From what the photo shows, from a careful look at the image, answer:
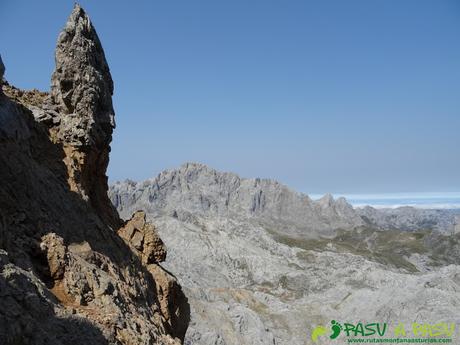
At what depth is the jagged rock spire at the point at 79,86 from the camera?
22.9 m

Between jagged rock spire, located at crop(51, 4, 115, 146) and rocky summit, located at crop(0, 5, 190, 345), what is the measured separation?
2.0 inches

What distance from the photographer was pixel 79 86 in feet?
76.9

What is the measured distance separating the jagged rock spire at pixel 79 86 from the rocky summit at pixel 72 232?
2.0 inches

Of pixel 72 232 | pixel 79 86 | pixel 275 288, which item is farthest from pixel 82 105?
pixel 275 288

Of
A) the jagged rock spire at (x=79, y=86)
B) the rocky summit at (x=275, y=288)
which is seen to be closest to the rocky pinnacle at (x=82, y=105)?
the jagged rock spire at (x=79, y=86)

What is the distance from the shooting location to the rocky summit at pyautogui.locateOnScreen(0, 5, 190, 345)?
12391 millimetres

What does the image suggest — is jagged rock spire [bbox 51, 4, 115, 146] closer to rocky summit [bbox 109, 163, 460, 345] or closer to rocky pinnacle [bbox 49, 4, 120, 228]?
rocky pinnacle [bbox 49, 4, 120, 228]

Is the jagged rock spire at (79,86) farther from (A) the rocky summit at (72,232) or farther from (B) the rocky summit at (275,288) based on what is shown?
(B) the rocky summit at (275,288)

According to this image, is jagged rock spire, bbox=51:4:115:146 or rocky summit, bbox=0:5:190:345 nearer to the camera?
rocky summit, bbox=0:5:190:345

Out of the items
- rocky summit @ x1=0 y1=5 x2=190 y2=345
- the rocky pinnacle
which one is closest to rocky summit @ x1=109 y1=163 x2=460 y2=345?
rocky summit @ x1=0 y1=5 x2=190 y2=345

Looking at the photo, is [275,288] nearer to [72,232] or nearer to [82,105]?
[82,105]

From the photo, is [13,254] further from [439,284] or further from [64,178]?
[439,284]

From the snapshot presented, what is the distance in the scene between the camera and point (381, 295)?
270 feet

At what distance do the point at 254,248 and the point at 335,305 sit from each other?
75.2 m
